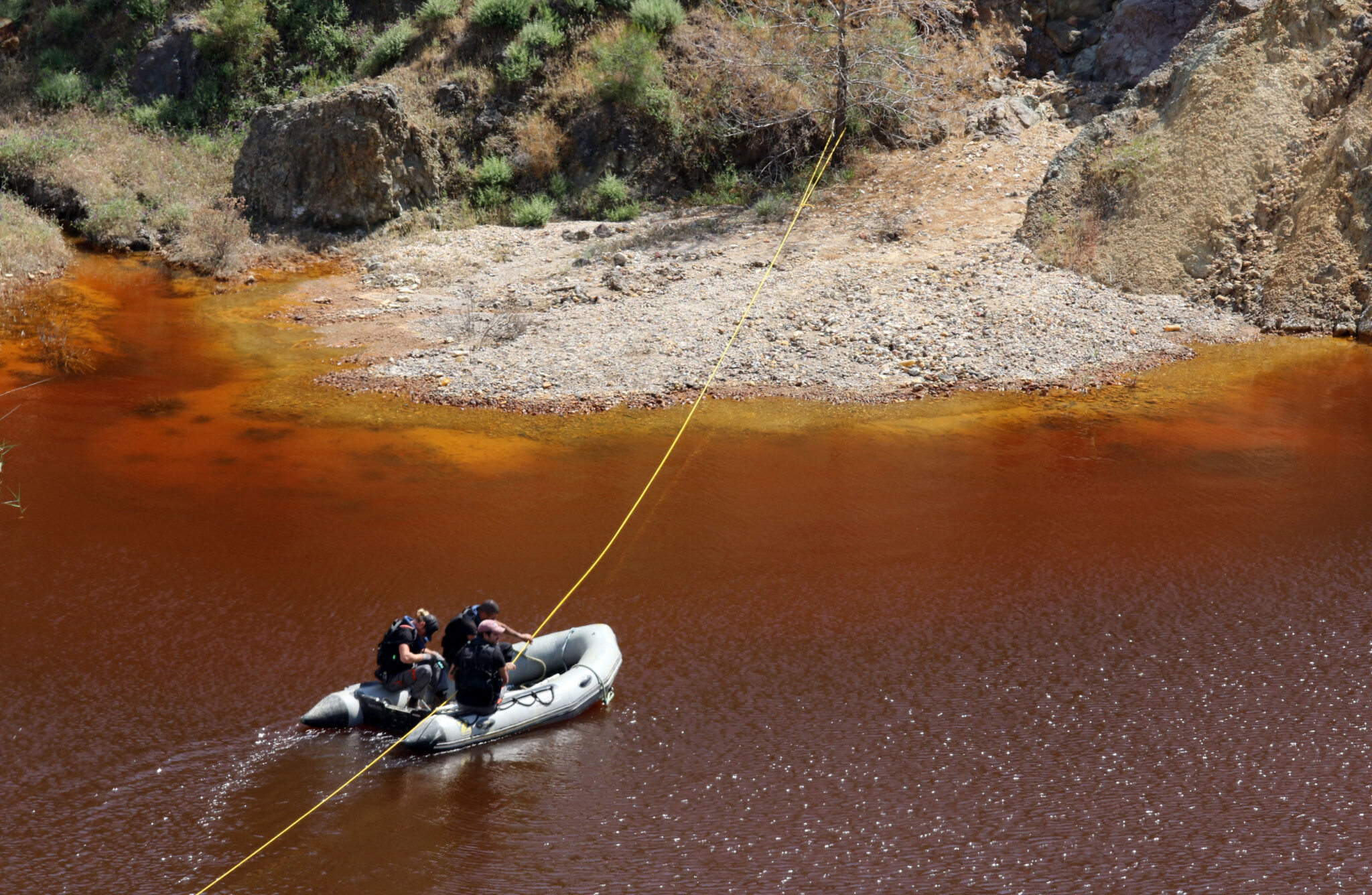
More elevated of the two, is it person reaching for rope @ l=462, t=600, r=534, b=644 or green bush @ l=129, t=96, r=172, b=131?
green bush @ l=129, t=96, r=172, b=131

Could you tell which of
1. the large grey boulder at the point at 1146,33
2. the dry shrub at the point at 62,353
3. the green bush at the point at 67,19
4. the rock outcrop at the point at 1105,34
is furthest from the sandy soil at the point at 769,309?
the green bush at the point at 67,19

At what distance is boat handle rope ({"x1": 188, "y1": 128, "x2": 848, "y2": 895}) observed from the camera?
6324 millimetres

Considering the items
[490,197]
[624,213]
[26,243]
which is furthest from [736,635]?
[26,243]

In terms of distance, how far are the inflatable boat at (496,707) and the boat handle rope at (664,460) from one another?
6 centimetres

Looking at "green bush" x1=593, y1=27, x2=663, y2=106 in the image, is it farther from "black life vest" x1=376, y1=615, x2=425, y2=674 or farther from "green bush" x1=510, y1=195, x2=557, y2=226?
"black life vest" x1=376, y1=615, x2=425, y2=674

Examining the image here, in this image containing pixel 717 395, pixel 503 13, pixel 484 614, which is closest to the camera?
pixel 484 614

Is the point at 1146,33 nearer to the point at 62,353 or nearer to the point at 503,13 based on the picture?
the point at 503,13

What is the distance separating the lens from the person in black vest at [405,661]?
23.6 ft

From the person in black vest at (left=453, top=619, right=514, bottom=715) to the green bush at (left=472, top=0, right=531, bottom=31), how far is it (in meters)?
18.2

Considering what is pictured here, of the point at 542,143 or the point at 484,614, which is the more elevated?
the point at 542,143

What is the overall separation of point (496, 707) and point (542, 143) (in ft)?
51.3

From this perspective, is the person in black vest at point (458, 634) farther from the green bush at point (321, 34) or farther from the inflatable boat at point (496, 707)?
the green bush at point (321, 34)

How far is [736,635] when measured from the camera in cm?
828

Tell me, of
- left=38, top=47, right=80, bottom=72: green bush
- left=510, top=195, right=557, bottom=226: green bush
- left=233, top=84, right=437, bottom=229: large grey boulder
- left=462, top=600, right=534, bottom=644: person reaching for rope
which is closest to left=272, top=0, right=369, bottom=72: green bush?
left=233, top=84, right=437, bottom=229: large grey boulder
